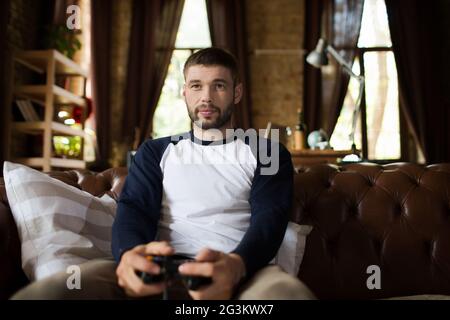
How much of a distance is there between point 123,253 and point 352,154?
8.22ft

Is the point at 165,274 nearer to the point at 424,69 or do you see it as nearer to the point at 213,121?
the point at 213,121

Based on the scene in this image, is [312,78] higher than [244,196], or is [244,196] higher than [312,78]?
[312,78]

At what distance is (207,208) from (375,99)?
16.2 ft

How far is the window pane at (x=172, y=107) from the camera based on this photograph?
19.2 ft

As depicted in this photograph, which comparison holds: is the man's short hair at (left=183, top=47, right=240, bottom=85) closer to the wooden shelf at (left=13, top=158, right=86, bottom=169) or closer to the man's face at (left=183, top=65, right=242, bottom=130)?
the man's face at (left=183, top=65, right=242, bottom=130)

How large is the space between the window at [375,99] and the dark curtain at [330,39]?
0.59ft

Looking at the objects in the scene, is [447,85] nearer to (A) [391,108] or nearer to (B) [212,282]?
(A) [391,108]

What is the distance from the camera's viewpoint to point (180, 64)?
600 cm

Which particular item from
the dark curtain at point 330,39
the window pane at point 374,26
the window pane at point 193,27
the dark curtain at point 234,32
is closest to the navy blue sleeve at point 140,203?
the dark curtain at point 234,32

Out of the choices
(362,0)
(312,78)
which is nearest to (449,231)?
(312,78)

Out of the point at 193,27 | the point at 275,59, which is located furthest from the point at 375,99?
the point at 193,27

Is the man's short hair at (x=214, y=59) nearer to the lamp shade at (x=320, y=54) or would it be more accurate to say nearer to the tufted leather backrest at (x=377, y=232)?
the tufted leather backrest at (x=377, y=232)

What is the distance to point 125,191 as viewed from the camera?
1.47m

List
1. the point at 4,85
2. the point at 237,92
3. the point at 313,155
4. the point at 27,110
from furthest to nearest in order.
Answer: the point at 27,110 < the point at 4,85 < the point at 313,155 < the point at 237,92
